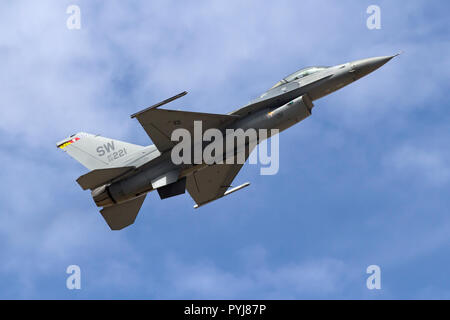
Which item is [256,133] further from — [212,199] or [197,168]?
[212,199]

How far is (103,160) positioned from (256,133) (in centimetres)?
739

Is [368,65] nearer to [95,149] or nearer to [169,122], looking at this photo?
[169,122]

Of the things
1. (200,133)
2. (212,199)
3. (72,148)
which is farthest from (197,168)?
(72,148)

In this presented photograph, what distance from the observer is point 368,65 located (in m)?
26.1

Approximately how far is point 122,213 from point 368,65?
12.3 m

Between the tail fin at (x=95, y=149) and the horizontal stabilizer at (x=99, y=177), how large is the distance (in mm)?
1539

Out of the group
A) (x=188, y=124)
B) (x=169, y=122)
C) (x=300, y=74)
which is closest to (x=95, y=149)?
(x=169, y=122)

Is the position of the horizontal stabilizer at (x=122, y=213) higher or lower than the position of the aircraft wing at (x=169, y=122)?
lower

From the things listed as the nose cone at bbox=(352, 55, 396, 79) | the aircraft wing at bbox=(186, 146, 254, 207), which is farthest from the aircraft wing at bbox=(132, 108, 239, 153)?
the nose cone at bbox=(352, 55, 396, 79)

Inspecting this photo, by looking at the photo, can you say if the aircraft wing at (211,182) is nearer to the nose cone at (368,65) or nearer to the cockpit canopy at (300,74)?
the cockpit canopy at (300,74)

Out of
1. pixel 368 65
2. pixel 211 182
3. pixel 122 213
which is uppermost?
pixel 368 65

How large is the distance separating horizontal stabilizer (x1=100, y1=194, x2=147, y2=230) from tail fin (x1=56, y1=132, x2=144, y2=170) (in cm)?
190

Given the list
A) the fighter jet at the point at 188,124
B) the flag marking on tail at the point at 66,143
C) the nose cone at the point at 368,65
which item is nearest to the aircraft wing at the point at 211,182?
the fighter jet at the point at 188,124

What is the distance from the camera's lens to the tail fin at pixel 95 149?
2853 centimetres
